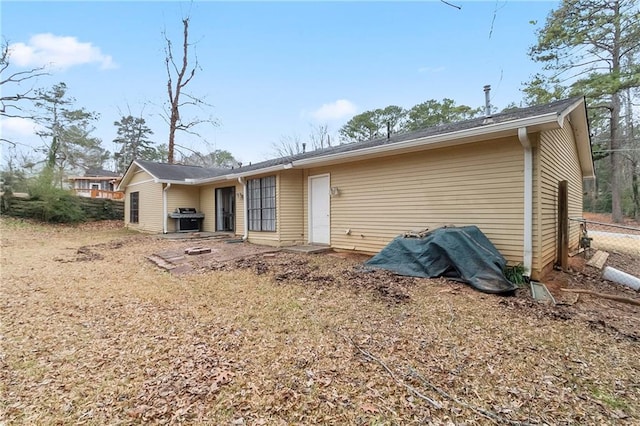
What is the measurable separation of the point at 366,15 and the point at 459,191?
335 centimetres

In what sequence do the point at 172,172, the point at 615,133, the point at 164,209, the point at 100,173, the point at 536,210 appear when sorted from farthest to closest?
the point at 100,173 → the point at 615,133 → the point at 172,172 → the point at 164,209 → the point at 536,210

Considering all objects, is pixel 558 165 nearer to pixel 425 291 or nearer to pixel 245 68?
pixel 425 291

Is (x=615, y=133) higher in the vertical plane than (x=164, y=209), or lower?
higher

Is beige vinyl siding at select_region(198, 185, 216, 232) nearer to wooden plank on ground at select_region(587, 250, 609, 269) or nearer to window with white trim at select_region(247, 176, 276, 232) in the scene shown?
window with white trim at select_region(247, 176, 276, 232)

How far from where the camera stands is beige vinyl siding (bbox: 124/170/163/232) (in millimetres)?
12807

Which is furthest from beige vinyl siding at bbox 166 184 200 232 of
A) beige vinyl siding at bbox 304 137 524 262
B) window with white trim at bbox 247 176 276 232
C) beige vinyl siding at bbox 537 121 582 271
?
beige vinyl siding at bbox 537 121 582 271

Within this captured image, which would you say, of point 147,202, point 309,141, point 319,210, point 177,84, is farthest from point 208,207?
point 309,141

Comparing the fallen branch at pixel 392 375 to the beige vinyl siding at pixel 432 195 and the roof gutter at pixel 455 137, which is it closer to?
the beige vinyl siding at pixel 432 195

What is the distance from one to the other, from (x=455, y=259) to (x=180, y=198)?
11.7m

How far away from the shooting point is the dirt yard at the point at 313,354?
195 cm

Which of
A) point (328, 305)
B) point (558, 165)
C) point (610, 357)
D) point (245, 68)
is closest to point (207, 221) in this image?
point (245, 68)

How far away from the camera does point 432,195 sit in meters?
5.97

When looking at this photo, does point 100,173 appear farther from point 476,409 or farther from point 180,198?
point 476,409

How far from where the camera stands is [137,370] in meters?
2.40
